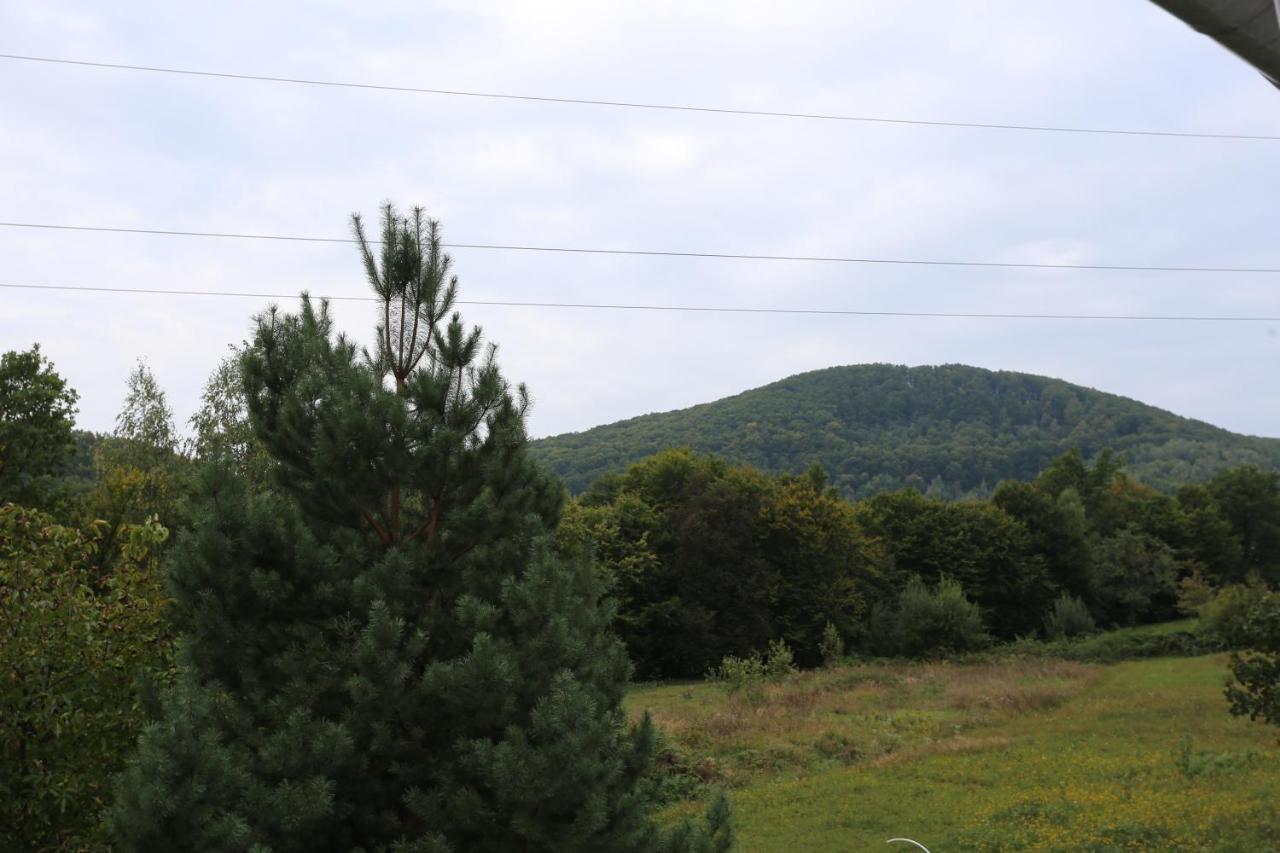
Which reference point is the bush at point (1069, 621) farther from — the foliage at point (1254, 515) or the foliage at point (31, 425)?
the foliage at point (31, 425)

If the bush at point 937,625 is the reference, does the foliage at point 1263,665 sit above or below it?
above

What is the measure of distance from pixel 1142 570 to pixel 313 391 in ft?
198

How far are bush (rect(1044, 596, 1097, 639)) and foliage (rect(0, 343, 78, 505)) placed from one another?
4700 cm

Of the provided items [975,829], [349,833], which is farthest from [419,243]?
[975,829]

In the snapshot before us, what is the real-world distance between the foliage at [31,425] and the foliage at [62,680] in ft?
59.0

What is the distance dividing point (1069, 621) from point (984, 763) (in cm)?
3544

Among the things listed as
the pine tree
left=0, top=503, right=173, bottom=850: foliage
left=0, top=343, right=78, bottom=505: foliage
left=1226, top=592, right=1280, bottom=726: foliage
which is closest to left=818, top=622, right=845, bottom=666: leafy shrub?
left=1226, top=592, right=1280, bottom=726: foliage

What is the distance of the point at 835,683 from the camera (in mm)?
36250

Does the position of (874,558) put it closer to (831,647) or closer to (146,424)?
(831,647)

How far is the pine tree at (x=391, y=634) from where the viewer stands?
6.01m

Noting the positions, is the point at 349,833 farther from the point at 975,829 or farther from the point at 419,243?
the point at 975,829

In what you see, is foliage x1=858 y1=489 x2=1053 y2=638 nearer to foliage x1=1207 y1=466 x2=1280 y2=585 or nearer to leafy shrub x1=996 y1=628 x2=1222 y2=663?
leafy shrub x1=996 y1=628 x2=1222 y2=663

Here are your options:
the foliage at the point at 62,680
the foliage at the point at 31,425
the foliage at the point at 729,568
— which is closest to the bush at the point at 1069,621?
the foliage at the point at 729,568

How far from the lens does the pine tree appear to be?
601 centimetres
